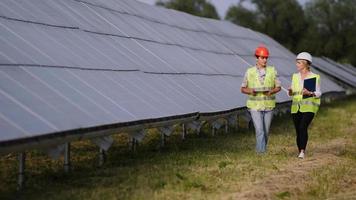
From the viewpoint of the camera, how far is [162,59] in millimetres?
14102

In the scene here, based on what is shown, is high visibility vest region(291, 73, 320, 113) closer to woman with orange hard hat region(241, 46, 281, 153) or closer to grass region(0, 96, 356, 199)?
woman with orange hard hat region(241, 46, 281, 153)

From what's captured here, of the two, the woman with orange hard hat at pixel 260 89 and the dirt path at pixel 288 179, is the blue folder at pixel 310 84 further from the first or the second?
the dirt path at pixel 288 179

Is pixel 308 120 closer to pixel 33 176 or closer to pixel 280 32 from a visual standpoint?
pixel 33 176

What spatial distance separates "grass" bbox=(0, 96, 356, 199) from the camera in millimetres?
7910

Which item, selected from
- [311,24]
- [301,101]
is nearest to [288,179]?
[301,101]

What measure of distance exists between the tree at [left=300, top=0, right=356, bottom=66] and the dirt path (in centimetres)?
4771

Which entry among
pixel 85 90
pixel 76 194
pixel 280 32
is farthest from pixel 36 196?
pixel 280 32

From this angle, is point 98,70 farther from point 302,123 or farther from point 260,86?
point 302,123

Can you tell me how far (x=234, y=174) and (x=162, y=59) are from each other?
5.47 metres

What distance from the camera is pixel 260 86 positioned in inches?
418

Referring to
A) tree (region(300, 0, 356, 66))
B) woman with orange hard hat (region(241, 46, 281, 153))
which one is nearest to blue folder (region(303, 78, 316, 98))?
woman with orange hard hat (region(241, 46, 281, 153))

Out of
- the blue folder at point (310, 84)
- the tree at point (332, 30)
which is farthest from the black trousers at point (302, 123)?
the tree at point (332, 30)

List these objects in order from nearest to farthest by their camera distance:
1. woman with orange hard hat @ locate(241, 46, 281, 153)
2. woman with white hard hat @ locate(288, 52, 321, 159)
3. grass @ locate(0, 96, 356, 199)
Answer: grass @ locate(0, 96, 356, 199) < woman with white hard hat @ locate(288, 52, 321, 159) < woman with orange hard hat @ locate(241, 46, 281, 153)

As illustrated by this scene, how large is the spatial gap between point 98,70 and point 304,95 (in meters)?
3.44
